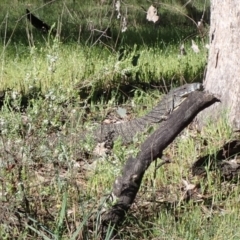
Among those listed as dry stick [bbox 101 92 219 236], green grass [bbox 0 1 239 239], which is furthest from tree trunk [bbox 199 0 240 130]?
dry stick [bbox 101 92 219 236]

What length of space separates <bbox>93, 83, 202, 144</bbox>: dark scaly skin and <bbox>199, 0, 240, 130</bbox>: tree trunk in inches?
6.6

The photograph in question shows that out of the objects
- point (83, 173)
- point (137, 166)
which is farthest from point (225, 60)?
point (137, 166)

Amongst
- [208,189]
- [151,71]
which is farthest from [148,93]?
[208,189]

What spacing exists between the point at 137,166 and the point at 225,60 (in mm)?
1942

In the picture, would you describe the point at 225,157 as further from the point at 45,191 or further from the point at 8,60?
the point at 8,60

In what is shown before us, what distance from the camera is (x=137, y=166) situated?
10.6 ft

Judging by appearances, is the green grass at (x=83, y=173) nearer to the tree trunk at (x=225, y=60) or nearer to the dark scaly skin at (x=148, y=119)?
the tree trunk at (x=225, y=60)

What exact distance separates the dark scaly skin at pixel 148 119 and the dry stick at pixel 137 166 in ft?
4.71

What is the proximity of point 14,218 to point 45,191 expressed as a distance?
0.82 ft

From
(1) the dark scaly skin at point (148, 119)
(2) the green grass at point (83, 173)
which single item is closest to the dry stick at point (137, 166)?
(2) the green grass at point (83, 173)

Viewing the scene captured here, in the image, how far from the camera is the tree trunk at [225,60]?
483 centimetres

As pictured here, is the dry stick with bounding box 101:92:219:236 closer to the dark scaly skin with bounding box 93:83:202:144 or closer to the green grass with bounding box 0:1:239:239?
the green grass with bounding box 0:1:239:239

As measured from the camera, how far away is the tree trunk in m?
4.83

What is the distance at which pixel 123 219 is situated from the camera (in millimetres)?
3250
